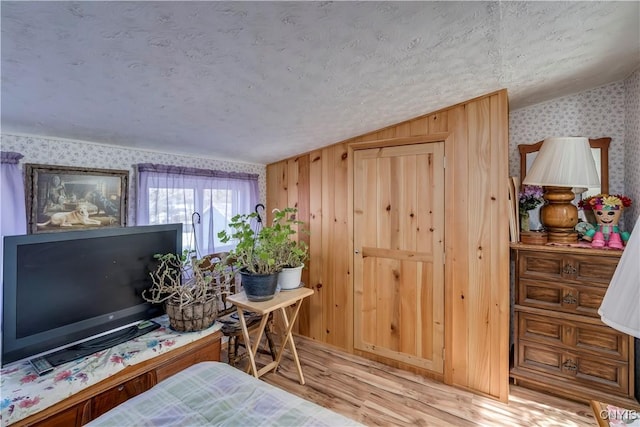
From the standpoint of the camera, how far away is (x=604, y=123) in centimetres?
233

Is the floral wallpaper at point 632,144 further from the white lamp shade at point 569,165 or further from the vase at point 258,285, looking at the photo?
the vase at point 258,285

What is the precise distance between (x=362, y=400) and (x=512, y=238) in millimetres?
1643

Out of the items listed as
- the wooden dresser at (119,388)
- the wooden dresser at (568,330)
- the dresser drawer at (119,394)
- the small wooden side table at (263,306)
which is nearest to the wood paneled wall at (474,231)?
the wooden dresser at (568,330)

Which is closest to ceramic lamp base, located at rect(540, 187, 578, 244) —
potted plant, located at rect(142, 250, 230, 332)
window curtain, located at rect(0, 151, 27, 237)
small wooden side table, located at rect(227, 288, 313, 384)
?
small wooden side table, located at rect(227, 288, 313, 384)

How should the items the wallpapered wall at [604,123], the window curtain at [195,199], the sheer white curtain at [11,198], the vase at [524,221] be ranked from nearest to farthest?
the sheer white curtain at [11,198], the wallpapered wall at [604,123], the window curtain at [195,199], the vase at [524,221]

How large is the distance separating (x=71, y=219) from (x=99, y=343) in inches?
31.4

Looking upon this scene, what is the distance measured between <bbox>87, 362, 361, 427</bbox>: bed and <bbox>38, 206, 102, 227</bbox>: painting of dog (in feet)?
4.20

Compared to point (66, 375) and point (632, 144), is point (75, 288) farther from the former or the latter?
point (632, 144)

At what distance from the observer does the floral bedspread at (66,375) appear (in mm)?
1172

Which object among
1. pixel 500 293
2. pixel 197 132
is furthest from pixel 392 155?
pixel 197 132

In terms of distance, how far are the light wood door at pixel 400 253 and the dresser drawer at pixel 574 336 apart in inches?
23.6

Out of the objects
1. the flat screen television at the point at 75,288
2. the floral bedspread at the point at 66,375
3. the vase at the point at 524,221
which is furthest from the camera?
the vase at the point at 524,221

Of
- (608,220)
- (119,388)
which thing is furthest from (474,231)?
(119,388)

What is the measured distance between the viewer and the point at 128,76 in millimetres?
1312
